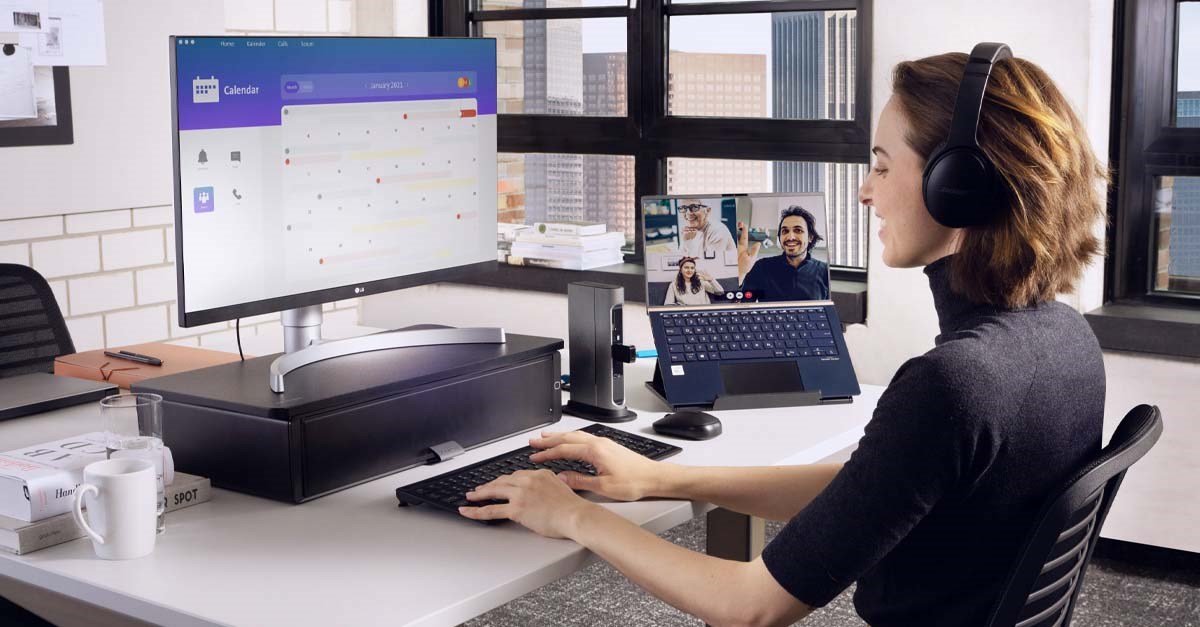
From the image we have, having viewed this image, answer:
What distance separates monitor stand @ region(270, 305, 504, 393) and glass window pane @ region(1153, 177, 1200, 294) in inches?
81.5

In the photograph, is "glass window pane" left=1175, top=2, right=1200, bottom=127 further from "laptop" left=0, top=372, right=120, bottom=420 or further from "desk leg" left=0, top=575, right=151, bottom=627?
"desk leg" left=0, top=575, right=151, bottom=627

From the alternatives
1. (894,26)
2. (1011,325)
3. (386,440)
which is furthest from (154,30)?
(1011,325)

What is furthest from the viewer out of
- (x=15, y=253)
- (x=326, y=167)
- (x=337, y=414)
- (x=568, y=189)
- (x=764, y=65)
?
(x=568, y=189)

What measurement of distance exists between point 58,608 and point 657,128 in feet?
8.65

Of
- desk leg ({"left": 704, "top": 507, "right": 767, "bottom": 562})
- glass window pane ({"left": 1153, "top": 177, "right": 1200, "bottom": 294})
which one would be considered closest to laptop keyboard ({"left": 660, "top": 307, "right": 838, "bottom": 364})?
desk leg ({"left": 704, "top": 507, "right": 767, "bottom": 562})

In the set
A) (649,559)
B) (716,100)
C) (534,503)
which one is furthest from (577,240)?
(649,559)

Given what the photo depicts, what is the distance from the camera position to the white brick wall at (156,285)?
3.52 meters

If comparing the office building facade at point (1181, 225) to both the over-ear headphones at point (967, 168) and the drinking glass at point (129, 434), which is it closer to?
the over-ear headphones at point (967, 168)

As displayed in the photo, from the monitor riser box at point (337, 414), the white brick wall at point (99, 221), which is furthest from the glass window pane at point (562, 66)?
the monitor riser box at point (337, 414)

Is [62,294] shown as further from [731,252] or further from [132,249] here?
[731,252]

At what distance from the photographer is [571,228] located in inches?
152

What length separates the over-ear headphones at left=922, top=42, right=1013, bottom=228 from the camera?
119 cm

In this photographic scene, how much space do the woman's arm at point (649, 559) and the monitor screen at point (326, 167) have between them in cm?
41

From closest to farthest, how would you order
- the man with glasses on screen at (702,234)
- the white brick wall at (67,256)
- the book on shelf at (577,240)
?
the man with glasses on screen at (702,234) < the white brick wall at (67,256) < the book on shelf at (577,240)
